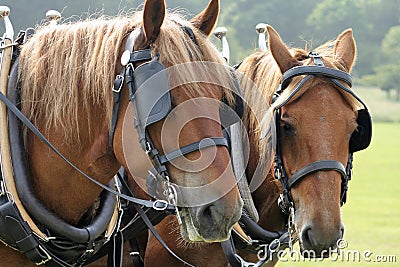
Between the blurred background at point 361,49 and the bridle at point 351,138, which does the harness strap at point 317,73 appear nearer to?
the bridle at point 351,138

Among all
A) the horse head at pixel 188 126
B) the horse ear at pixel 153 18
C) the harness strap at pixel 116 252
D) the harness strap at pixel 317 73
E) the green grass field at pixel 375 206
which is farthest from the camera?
the green grass field at pixel 375 206

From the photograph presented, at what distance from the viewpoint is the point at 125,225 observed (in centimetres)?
444

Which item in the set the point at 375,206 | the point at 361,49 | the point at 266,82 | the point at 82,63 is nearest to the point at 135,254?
the point at 266,82

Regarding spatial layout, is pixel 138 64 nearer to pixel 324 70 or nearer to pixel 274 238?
pixel 324 70

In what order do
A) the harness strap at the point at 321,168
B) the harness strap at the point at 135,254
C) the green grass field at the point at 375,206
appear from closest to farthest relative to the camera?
1. the harness strap at the point at 321,168
2. the harness strap at the point at 135,254
3. the green grass field at the point at 375,206

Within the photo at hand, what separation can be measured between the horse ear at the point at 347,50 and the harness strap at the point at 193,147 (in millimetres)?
1408

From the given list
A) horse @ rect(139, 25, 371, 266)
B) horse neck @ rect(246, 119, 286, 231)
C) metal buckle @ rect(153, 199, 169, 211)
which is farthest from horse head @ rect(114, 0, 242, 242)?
horse neck @ rect(246, 119, 286, 231)

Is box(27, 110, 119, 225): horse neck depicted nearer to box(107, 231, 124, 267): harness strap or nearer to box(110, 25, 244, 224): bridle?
box(110, 25, 244, 224): bridle

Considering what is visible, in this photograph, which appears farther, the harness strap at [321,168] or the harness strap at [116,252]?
the harness strap at [116,252]

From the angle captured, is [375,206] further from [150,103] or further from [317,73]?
[150,103]

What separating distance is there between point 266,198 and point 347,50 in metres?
1.03

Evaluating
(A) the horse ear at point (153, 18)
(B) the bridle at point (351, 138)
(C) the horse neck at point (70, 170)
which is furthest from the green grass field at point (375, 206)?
(A) the horse ear at point (153, 18)

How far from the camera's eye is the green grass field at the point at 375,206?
10398 millimetres

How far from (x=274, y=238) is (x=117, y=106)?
1.56 m
